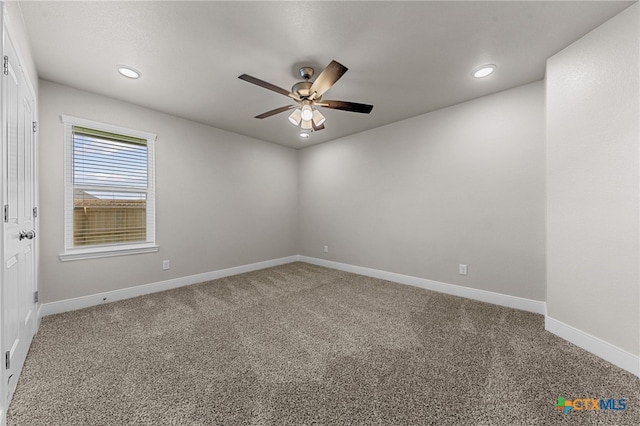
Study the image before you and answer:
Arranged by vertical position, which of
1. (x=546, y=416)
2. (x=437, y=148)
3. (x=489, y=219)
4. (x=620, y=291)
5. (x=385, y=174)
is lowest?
(x=546, y=416)

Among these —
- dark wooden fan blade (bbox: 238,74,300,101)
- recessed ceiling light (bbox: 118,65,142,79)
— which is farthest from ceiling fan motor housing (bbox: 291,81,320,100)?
recessed ceiling light (bbox: 118,65,142,79)

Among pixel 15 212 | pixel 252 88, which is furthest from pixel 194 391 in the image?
pixel 252 88

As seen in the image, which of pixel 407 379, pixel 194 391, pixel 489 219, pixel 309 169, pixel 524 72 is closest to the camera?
pixel 194 391

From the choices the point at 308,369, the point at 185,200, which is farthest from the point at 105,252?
the point at 308,369

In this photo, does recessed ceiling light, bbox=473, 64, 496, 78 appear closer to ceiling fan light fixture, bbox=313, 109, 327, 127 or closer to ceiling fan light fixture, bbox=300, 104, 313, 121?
ceiling fan light fixture, bbox=313, 109, 327, 127

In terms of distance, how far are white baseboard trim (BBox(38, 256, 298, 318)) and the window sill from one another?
0.45 meters

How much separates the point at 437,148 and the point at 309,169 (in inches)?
100

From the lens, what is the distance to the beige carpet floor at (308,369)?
142 centimetres

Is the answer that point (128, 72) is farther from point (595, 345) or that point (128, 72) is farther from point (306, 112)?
point (595, 345)

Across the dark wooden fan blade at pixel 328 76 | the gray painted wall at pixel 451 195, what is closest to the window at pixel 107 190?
the dark wooden fan blade at pixel 328 76

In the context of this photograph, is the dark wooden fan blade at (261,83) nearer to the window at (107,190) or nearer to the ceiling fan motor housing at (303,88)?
the ceiling fan motor housing at (303,88)

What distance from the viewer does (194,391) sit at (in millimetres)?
1590

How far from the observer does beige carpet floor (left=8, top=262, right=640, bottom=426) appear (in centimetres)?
142

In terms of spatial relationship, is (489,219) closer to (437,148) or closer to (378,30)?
(437,148)
